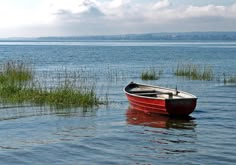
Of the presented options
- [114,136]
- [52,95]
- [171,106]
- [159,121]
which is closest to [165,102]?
[171,106]

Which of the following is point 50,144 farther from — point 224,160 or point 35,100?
point 35,100

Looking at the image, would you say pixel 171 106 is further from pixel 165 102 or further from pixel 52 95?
pixel 52 95

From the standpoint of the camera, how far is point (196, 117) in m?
21.0

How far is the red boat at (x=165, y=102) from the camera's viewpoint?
19.7 metres

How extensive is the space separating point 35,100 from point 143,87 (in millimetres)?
6341

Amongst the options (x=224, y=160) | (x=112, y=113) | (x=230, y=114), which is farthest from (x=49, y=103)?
(x=224, y=160)

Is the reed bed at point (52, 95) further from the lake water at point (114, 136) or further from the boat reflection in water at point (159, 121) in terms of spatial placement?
the boat reflection in water at point (159, 121)

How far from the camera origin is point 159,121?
19641 mm

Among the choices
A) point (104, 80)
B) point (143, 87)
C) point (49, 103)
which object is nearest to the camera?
point (49, 103)

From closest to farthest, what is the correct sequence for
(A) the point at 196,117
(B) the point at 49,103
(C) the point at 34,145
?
(C) the point at 34,145 → (A) the point at 196,117 → (B) the point at 49,103

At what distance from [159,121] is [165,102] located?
0.91 metres

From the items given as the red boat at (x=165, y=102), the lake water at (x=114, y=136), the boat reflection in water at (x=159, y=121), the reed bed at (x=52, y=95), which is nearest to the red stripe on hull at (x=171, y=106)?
the red boat at (x=165, y=102)

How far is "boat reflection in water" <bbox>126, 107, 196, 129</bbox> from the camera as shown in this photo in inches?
740

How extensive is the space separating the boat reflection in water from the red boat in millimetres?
241
